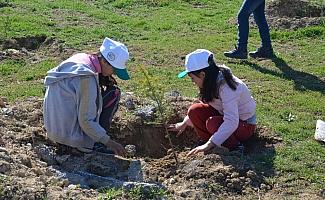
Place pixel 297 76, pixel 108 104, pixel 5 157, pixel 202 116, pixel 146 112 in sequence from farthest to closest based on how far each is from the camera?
pixel 297 76 < pixel 146 112 < pixel 202 116 < pixel 108 104 < pixel 5 157

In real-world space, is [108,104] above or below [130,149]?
above

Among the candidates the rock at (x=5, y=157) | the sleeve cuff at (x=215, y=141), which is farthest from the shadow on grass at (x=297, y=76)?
the rock at (x=5, y=157)

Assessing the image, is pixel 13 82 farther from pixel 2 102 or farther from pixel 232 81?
pixel 232 81

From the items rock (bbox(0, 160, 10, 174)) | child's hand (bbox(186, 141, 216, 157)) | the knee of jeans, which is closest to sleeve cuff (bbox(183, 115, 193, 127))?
child's hand (bbox(186, 141, 216, 157))

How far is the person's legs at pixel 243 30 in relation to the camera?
10.2 meters

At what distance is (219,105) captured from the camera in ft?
20.8

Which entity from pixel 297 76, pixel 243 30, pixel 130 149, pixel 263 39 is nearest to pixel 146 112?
pixel 130 149

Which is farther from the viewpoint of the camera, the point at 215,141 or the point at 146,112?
the point at 146,112

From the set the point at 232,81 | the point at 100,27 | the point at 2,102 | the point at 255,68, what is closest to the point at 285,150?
the point at 232,81

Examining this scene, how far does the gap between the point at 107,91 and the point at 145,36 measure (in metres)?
5.23

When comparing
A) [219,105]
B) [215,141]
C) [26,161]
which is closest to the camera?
[26,161]

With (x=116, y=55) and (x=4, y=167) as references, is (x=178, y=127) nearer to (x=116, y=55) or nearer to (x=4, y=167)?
(x=116, y=55)

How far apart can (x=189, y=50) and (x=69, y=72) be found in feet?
16.1

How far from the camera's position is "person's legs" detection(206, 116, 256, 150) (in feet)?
20.5
